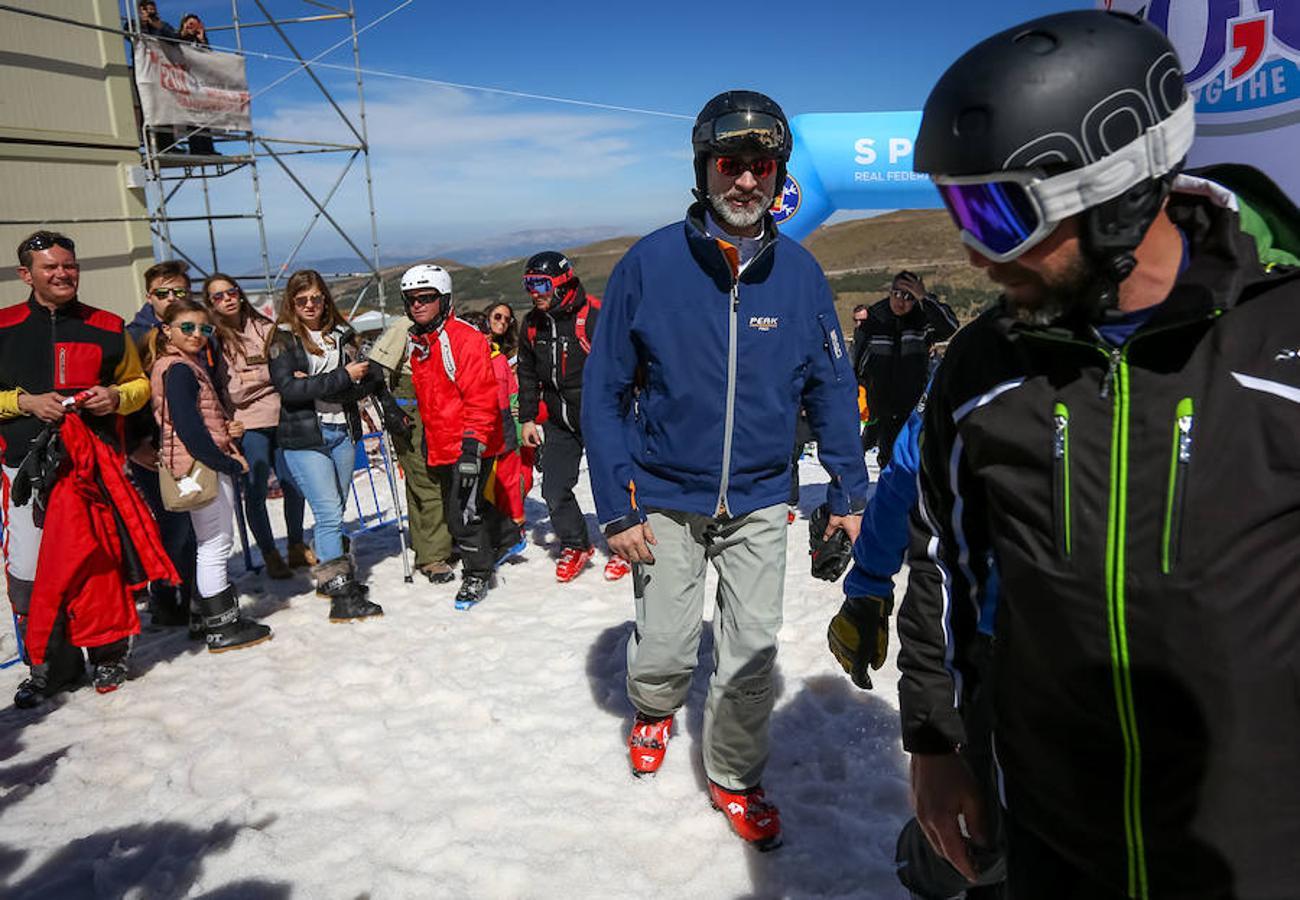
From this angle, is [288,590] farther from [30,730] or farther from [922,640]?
[922,640]

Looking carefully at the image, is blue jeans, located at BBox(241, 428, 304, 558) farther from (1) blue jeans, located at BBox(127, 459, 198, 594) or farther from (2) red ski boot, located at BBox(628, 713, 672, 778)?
(2) red ski boot, located at BBox(628, 713, 672, 778)

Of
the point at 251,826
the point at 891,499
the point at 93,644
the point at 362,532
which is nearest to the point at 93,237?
the point at 362,532

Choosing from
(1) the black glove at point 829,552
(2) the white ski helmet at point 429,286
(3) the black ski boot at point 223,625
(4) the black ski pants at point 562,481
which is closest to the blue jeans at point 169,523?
(3) the black ski boot at point 223,625

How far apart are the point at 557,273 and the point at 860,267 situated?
2742 centimetres

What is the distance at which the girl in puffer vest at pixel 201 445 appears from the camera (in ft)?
15.7

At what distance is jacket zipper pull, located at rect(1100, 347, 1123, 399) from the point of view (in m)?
1.28

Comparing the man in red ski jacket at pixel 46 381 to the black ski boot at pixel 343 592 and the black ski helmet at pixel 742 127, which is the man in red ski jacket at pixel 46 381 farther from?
the black ski helmet at pixel 742 127

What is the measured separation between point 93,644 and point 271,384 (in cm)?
209

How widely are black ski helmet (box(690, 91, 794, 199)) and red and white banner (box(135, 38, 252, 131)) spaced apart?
11913 millimetres

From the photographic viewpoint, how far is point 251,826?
336cm

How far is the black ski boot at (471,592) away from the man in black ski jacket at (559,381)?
632mm

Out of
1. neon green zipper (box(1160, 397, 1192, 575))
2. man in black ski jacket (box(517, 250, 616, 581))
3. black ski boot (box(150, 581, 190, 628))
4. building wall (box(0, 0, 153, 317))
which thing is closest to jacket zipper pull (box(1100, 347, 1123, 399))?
neon green zipper (box(1160, 397, 1192, 575))

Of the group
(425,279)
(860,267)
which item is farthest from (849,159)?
(860,267)

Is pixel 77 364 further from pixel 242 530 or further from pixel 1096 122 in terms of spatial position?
pixel 1096 122
